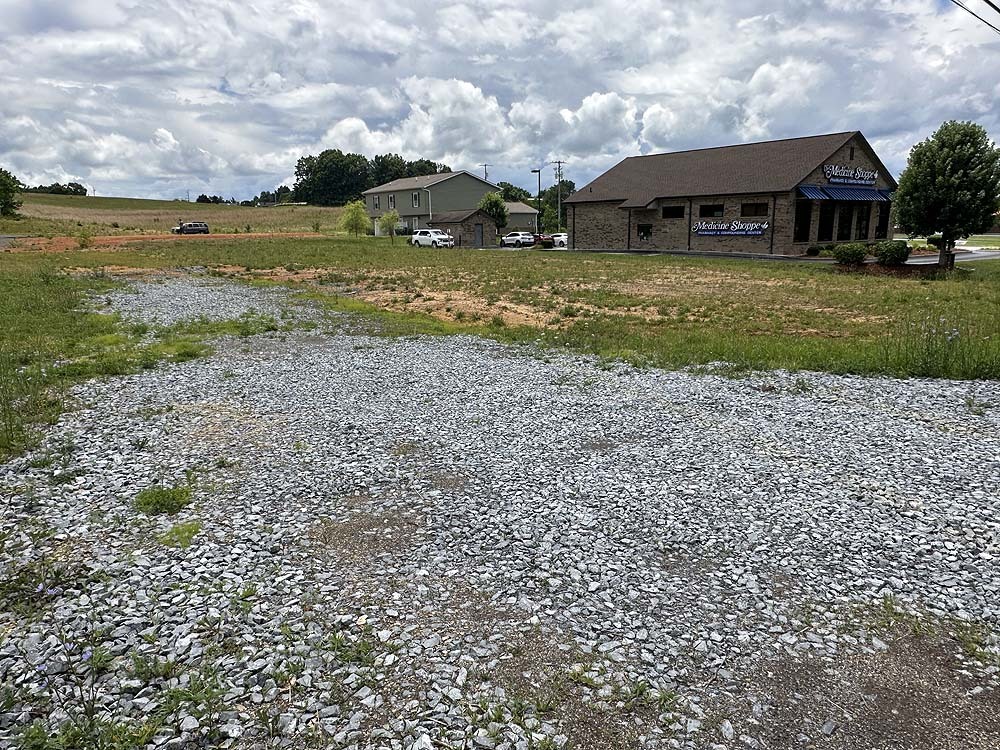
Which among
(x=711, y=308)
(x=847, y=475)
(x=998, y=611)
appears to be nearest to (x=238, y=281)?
(x=711, y=308)

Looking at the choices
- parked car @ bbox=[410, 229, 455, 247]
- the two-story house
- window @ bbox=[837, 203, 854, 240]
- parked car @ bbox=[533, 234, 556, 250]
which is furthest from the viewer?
the two-story house

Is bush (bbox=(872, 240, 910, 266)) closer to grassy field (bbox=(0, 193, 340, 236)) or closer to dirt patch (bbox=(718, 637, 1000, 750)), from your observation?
dirt patch (bbox=(718, 637, 1000, 750))

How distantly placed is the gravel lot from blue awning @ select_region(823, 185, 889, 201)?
36.9 m

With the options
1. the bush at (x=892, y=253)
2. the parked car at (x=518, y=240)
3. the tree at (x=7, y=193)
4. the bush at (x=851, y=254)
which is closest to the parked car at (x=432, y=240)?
the parked car at (x=518, y=240)

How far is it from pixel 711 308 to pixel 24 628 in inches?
700

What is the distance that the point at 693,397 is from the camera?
970 cm

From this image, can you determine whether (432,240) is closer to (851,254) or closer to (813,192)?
(813,192)

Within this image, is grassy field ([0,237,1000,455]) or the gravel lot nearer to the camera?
the gravel lot

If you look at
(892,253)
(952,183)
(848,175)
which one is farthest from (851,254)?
(848,175)

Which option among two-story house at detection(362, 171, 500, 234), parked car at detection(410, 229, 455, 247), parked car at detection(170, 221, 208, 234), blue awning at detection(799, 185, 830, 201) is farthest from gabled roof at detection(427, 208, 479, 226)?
blue awning at detection(799, 185, 830, 201)

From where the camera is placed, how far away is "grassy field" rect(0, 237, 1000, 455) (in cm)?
1132

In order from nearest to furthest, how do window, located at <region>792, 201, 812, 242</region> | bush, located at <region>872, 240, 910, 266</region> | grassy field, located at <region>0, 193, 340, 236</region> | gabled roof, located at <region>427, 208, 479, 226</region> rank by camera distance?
bush, located at <region>872, 240, 910, 266</region>
window, located at <region>792, 201, 812, 242</region>
gabled roof, located at <region>427, 208, 479, 226</region>
grassy field, located at <region>0, 193, 340, 236</region>

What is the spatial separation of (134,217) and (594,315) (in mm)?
96476

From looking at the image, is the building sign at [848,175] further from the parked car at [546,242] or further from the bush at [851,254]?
the parked car at [546,242]
